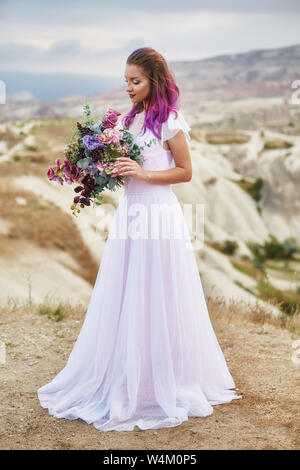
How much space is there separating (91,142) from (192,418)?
2.35m

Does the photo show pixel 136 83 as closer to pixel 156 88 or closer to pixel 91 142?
pixel 156 88

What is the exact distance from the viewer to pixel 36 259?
1011 inches

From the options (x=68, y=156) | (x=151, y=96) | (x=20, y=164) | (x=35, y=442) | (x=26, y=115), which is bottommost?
(x=35, y=442)

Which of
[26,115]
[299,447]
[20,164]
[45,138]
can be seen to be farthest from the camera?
[26,115]

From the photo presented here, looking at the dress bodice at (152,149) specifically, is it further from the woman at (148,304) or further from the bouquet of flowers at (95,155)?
the bouquet of flowers at (95,155)

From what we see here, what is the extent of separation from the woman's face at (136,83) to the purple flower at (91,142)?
578 mm

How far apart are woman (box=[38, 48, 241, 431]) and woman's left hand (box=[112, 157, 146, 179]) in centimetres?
3

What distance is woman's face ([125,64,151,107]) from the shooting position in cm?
461

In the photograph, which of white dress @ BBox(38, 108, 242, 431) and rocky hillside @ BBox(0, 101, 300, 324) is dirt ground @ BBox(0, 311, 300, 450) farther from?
rocky hillside @ BBox(0, 101, 300, 324)

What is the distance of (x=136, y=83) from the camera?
4.65 metres

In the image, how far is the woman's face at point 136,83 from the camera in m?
4.61

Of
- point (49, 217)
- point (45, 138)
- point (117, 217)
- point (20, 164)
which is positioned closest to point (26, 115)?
point (45, 138)

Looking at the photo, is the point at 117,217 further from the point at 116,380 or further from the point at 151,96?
the point at 116,380

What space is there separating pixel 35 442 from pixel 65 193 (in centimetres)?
3038
